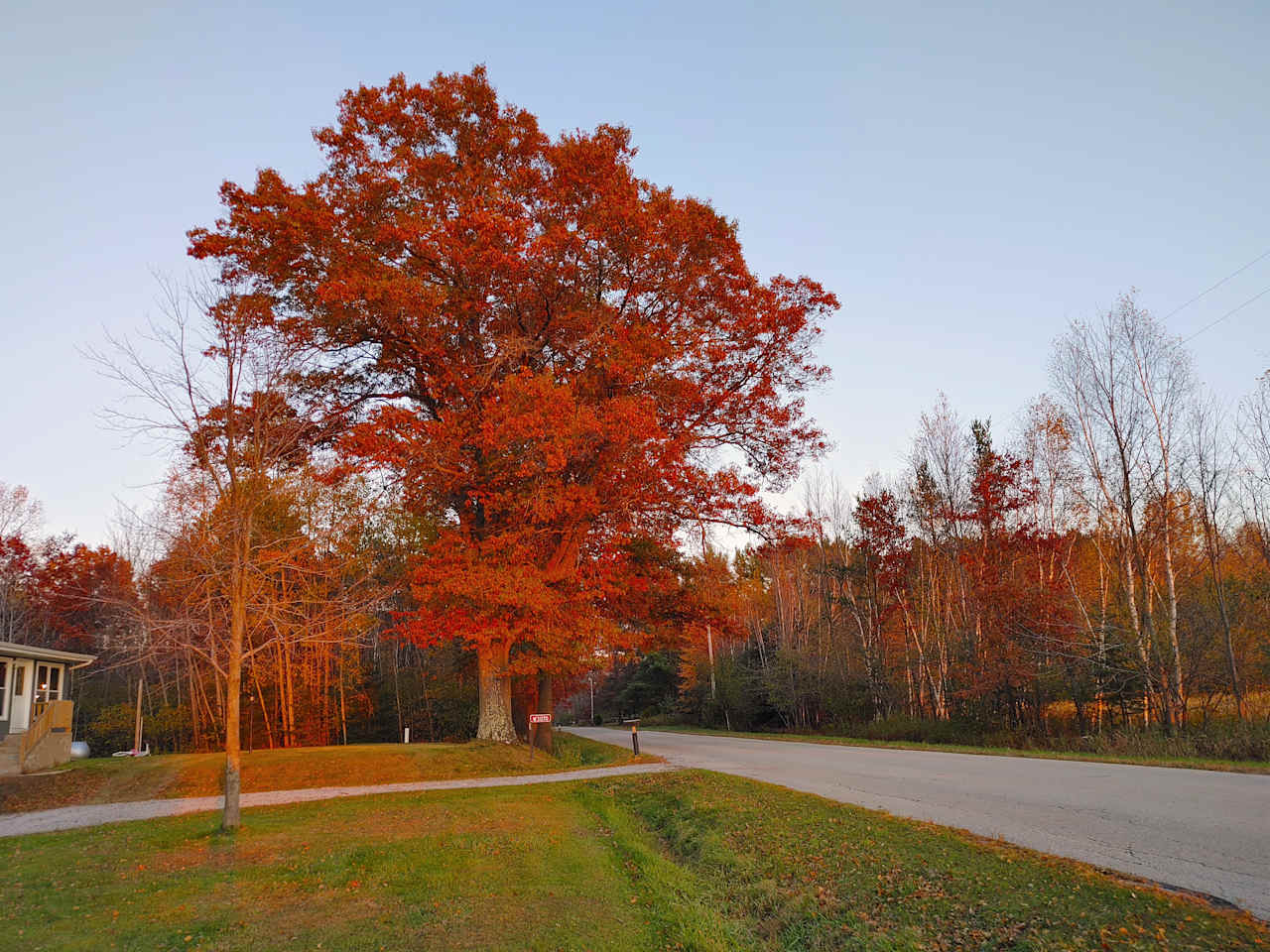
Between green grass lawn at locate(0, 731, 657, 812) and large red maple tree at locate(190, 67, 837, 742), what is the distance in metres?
1.89

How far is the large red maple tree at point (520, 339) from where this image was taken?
15.8 metres

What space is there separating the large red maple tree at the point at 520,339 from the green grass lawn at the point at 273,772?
6.21 ft

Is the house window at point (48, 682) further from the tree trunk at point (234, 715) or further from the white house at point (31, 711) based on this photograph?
the tree trunk at point (234, 715)

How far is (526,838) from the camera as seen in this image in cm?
892

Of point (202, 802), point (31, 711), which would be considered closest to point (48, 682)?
point (31, 711)

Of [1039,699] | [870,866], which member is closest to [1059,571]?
[1039,699]

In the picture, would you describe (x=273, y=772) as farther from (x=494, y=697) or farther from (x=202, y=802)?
(x=494, y=697)

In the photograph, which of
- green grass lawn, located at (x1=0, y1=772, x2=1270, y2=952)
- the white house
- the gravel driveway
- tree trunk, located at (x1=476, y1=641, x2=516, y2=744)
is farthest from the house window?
green grass lawn, located at (x1=0, y1=772, x2=1270, y2=952)

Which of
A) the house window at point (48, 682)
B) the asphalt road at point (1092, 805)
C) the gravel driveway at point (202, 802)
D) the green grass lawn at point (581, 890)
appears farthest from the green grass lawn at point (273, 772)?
the house window at point (48, 682)

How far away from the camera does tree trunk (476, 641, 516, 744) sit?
1931 centimetres

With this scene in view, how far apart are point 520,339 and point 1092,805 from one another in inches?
530

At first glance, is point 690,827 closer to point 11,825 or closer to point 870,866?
point 870,866

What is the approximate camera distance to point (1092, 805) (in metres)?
9.34

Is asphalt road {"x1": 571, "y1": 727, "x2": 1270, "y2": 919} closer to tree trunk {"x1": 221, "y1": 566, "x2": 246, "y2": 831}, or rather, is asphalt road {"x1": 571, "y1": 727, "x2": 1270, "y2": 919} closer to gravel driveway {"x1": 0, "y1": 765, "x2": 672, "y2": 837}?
gravel driveway {"x1": 0, "y1": 765, "x2": 672, "y2": 837}
